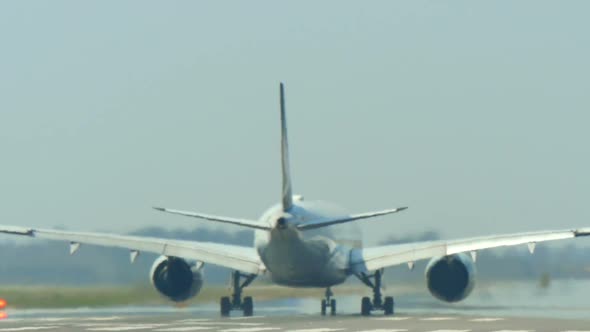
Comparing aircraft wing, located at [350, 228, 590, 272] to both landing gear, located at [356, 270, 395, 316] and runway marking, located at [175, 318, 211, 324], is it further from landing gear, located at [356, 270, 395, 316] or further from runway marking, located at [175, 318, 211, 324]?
runway marking, located at [175, 318, 211, 324]

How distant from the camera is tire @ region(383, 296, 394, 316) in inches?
2527

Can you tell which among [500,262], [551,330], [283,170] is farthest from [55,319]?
[500,262]

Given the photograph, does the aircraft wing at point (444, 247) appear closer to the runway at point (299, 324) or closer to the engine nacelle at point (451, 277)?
the engine nacelle at point (451, 277)

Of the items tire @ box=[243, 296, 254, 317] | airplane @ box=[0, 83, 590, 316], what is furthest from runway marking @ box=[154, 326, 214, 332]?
tire @ box=[243, 296, 254, 317]

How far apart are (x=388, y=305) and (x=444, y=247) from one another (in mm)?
4283

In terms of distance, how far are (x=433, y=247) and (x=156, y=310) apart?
46.3 feet

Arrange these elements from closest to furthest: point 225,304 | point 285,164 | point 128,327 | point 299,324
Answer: point 128,327, point 299,324, point 285,164, point 225,304

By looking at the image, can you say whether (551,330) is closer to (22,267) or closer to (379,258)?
(379,258)

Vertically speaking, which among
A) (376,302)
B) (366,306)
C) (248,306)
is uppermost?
(376,302)

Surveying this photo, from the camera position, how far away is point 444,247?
6122 centimetres

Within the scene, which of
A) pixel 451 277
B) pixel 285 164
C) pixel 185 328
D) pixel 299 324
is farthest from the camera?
pixel 451 277

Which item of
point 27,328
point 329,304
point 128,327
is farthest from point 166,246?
point 27,328

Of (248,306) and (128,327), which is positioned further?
(248,306)

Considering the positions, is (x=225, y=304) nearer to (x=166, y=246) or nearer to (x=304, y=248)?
(x=166, y=246)
